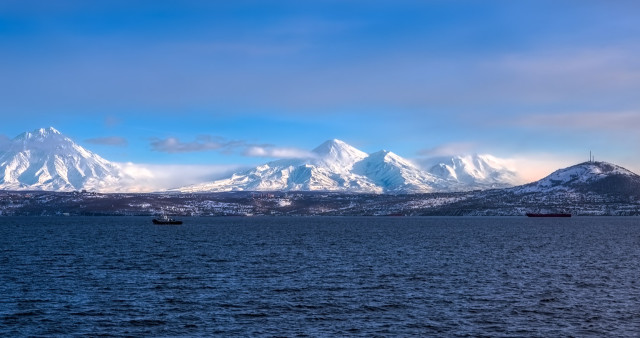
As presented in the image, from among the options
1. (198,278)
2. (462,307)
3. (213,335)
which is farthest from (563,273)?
(213,335)

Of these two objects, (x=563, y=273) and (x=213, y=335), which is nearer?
(x=213, y=335)

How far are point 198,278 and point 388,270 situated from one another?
103ft

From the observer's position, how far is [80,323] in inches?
2537

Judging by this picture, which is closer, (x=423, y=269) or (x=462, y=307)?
(x=462, y=307)

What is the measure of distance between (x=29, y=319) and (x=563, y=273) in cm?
7815

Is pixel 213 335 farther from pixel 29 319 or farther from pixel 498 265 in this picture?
pixel 498 265

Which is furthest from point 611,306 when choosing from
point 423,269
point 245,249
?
point 245,249

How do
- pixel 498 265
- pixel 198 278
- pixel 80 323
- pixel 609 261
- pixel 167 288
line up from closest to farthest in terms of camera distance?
pixel 80 323 < pixel 167 288 < pixel 198 278 < pixel 498 265 < pixel 609 261

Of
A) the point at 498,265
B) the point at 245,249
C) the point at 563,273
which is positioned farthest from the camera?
the point at 245,249

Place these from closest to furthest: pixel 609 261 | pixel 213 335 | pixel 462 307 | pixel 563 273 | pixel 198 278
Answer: pixel 213 335, pixel 462 307, pixel 198 278, pixel 563 273, pixel 609 261

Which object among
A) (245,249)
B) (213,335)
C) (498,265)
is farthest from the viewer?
(245,249)

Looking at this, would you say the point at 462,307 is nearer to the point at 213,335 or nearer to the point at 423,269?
the point at 213,335

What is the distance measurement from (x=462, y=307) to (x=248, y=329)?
82.0ft

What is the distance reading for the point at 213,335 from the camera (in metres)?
59.9
